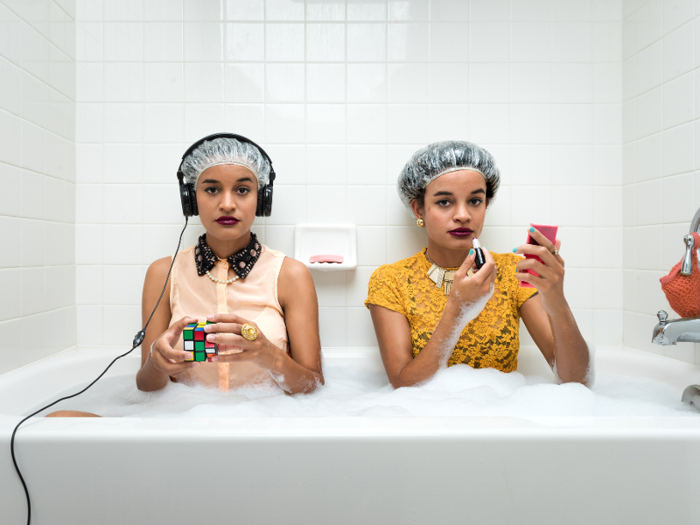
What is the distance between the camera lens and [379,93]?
1.46 meters

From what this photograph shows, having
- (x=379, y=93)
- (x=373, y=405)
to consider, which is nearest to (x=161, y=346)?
(x=373, y=405)

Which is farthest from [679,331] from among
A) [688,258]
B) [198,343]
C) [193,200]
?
[193,200]

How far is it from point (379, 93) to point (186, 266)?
0.93 metres

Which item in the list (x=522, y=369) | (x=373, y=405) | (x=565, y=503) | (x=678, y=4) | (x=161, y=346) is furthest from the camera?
(x=522, y=369)

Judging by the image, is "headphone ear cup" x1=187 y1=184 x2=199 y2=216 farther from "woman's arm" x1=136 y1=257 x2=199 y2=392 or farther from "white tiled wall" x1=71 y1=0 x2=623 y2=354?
"white tiled wall" x1=71 y1=0 x2=623 y2=354

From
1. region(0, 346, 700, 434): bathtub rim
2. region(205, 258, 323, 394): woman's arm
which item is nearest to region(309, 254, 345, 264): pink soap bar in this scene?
region(205, 258, 323, 394): woman's arm

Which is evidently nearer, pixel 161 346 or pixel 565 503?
pixel 565 503

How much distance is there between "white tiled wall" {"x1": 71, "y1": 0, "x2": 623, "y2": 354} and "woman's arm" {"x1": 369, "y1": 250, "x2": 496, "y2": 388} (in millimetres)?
348

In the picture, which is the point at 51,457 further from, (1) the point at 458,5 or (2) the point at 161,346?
(1) the point at 458,5

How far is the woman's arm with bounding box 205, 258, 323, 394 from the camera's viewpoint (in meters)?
0.88

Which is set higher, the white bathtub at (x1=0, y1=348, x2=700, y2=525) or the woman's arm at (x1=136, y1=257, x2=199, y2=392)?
the woman's arm at (x1=136, y1=257, x2=199, y2=392)

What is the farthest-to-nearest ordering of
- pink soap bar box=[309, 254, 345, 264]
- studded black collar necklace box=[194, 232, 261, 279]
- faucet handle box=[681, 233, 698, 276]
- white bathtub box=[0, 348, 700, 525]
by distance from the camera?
1. pink soap bar box=[309, 254, 345, 264]
2. studded black collar necklace box=[194, 232, 261, 279]
3. faucet handle box=[681, 233, 698, 276]
4. white bathtub box=[0, 348, 700, 525]

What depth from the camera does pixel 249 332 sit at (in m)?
0.86

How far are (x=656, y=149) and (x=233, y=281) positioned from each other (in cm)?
145
